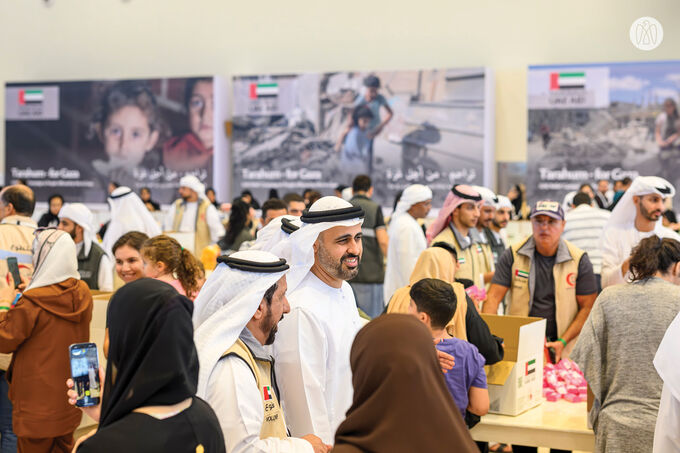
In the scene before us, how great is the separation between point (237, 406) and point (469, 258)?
11.0 ft

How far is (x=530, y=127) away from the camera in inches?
541

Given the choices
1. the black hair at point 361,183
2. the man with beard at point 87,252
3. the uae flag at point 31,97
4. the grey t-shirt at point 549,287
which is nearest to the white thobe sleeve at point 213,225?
the black hair at point 361,183

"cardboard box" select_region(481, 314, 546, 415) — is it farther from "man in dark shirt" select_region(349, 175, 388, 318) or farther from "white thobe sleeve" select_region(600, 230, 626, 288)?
"man in dark shirt" select_region(349, 175, 388, 318)

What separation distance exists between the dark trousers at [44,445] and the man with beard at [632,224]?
3.58m

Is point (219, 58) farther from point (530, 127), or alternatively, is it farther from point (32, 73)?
point (530, 127)

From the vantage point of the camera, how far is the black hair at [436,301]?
10.9 ft

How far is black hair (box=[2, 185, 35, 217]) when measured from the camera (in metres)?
5.47

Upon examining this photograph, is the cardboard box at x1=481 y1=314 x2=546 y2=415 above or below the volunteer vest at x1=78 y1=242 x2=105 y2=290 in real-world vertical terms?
below

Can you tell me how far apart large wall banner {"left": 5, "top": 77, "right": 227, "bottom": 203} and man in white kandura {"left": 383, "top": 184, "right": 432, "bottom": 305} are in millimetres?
9435

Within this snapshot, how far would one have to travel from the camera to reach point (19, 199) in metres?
5.49

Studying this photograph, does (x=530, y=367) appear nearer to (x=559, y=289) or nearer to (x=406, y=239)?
(x=559, y=289)

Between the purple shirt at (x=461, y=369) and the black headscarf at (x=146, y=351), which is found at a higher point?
the black headscarf at (x=146, y=351)

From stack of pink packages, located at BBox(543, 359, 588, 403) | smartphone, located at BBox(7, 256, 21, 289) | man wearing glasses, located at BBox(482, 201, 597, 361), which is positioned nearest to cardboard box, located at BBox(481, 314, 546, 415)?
stack of pink packages, located at BBox(543, 359, 588, 403)

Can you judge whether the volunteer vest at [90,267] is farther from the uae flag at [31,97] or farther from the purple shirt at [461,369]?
the uae flag at [31,97]
